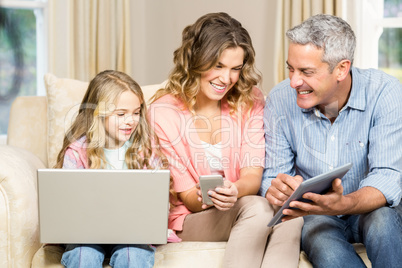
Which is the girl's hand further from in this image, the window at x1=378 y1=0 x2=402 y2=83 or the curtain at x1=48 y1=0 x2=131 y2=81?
the curtain at x1=48 y1=0 x2=131 y2=81

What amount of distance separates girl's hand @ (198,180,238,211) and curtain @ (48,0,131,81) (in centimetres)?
175

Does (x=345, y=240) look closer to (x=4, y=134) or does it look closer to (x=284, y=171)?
(x=284, y=171)

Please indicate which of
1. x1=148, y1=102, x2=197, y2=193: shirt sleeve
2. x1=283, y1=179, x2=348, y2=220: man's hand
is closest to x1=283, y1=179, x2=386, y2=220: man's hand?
x1=283, y1=179, x2=348, y2=220: man's hand

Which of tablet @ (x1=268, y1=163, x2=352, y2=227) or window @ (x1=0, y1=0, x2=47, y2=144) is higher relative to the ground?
window @ (x1=0, y1=0, x2=47, y2=144)

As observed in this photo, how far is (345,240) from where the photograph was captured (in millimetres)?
1640

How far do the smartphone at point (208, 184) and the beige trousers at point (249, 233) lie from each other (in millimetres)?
127

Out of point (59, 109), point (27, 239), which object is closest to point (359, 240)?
point (27, 239)

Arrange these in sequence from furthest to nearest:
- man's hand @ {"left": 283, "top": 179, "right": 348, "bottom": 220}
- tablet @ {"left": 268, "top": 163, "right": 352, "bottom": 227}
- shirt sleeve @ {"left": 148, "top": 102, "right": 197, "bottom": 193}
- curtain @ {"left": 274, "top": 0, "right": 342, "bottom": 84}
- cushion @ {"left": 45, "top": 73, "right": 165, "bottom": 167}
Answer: curtain @ {"left": 274, "top": 0, "right": 342, "bottom": 84} < cushion @ {"left": 45, "top": 73, "right": 165, "bottom": 167} < shirt sleeve @ {"left": 148, "top": 102, "right": 197, "bottom": 193} < man's hand @ {"left": 283, "top": 179, "right": 348, "bottom": 220} < tablet @ {"left": 268, "top": 163, "right": 352, "bottom": 227}

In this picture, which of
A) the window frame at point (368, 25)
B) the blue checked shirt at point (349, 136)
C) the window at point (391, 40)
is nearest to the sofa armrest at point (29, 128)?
the blue checked shirt at point (349, 136)

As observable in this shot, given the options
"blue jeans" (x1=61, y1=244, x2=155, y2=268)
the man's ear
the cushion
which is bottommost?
"blue jeans" (x1=61, y1=244, x2=155, y2=268)

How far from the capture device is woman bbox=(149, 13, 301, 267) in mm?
1838

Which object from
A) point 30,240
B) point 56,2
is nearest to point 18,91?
point 56,2

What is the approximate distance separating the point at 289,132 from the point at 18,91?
2.01m

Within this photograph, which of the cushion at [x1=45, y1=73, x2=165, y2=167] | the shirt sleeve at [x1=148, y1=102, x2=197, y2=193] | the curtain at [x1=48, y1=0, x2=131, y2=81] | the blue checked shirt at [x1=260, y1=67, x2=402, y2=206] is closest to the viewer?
the blue checked shirt at [x1=260, y1=67, x2=402, y2=206]
